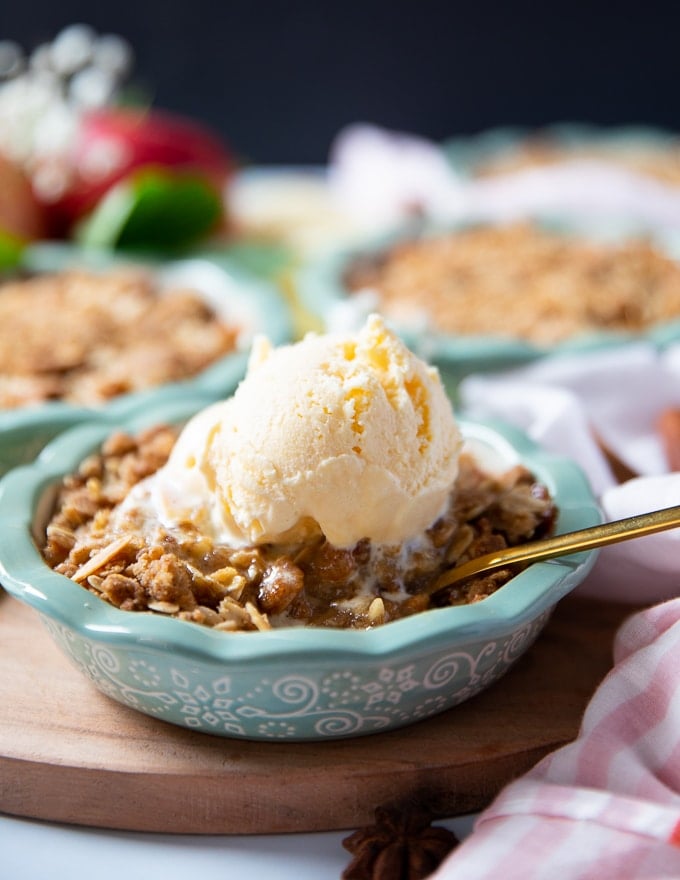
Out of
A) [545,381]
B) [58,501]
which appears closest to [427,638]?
[58,501]

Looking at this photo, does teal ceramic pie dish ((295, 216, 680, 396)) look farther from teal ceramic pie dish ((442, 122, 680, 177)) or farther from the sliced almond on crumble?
teal ceramic pie dish ((442, 122, 680, 177))

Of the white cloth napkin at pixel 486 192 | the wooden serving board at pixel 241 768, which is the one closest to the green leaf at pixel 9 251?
the white cloth napkin at pixel 486 192

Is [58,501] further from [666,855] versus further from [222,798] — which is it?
[666,855]

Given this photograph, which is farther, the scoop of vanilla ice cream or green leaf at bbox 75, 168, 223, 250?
green leaf at bbox 75, 168, 223, 250

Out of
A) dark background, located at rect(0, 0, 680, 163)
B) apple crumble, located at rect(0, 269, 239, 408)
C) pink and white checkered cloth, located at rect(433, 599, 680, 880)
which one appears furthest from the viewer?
dark background, located at rect(0, 0, 680, 163)

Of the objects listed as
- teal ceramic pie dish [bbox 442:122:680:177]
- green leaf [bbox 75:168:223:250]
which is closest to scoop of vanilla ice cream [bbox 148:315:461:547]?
green leaf [bbox 75:168:223:250]

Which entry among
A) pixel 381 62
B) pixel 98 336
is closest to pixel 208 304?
pixel 98 336

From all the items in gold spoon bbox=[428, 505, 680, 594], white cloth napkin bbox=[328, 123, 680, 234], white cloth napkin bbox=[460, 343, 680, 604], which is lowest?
white cloth napkin bbox=[328, 123, 680, 234]

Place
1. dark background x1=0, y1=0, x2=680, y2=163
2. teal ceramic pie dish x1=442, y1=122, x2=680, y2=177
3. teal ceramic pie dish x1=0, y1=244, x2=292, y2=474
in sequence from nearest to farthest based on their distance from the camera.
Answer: teal ceramic pie dish x1=0, y1=244, x2=292, y2=474
teal ceramic pie dish x1=442, y1=122, x2=680, y2=177
dark background x1=0, y1=0, x2=680, y2=163
